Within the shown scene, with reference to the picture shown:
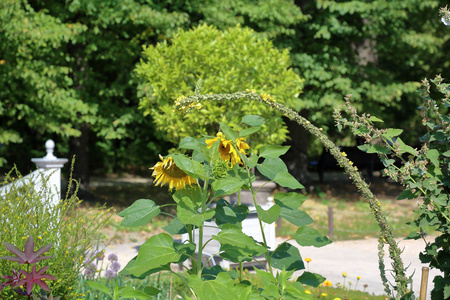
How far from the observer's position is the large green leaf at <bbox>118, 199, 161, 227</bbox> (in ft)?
7.48

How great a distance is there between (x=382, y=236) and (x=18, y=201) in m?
2.70

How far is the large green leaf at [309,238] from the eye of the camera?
96.6 inches

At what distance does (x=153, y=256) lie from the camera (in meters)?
2.20

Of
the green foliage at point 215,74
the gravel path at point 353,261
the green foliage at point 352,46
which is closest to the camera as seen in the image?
the gravel path at point 353,261

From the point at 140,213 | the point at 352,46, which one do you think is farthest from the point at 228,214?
the point at 352,46

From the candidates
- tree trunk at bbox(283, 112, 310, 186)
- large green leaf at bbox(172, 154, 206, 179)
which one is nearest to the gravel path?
large green leaf at bbox(172, 154, 206, 179)

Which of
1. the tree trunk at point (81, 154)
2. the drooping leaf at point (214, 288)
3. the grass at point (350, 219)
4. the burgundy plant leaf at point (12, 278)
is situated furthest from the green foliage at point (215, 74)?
the drooping leaf at point (214, 288)

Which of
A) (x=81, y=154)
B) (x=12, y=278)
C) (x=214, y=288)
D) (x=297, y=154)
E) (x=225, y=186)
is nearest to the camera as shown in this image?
(x=214, y=288)

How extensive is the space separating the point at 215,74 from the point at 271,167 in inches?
308

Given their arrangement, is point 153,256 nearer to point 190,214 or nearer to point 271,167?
point 190,214

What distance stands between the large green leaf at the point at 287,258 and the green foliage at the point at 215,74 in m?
7.29

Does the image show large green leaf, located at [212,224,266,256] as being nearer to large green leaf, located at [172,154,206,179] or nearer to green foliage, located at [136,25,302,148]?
large green leaf, located at [172,154,206,179]

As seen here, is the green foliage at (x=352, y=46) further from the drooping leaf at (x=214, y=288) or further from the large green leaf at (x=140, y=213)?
the drooping leaf at (x=214, y=288)

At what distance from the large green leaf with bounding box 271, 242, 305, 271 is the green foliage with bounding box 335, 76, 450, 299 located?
62cm
